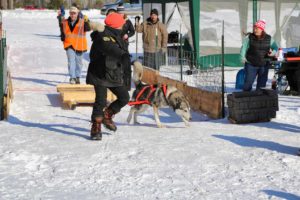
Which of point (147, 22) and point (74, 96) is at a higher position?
point (147, 22)

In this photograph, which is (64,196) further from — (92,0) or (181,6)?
(92,0)

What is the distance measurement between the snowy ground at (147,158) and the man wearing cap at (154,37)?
3417 mm

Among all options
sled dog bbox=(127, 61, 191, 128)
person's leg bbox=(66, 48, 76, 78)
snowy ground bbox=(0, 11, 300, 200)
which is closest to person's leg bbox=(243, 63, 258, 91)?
snowy ground bbox=(0, 11, 300, 200)

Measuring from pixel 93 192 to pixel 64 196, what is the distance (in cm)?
25

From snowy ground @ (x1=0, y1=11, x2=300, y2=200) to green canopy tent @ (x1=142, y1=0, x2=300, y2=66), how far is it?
5332 mm

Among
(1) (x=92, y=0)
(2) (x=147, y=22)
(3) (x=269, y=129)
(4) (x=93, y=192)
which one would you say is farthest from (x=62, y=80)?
(1) (x=92, y=0)

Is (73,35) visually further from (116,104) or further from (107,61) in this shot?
(107,61)

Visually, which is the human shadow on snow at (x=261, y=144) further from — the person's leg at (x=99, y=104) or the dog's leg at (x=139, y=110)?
the person's leg at (x=99, y=104)

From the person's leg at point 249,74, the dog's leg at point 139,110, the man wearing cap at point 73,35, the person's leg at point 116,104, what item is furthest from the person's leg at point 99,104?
the man wearing cap at point 73,35

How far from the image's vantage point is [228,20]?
13.8 meters

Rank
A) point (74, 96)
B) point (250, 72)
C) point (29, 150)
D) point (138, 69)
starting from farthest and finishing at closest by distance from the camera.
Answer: point (74, 96) < point (250, 72) < point (138, 69) < point (29, 150)

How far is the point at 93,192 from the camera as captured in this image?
4234 millimetres

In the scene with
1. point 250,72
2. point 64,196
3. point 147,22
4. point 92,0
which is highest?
point 92,0

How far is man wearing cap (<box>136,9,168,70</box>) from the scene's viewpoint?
1148cm
